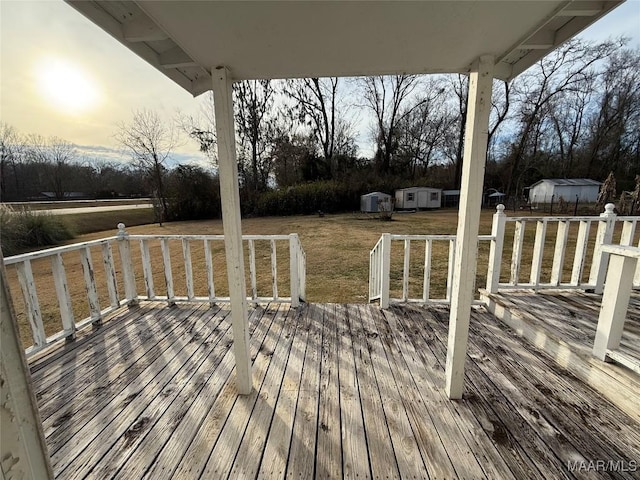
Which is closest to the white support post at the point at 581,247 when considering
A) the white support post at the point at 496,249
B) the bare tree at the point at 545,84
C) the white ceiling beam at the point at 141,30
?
the white support post at the point at 496,249

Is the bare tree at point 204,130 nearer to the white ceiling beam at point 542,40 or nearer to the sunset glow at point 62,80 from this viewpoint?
the sunset glow at point 62,80

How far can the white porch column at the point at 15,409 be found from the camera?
54 cm

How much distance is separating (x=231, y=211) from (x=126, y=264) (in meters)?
2.20

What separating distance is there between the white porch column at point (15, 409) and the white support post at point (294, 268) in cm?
238

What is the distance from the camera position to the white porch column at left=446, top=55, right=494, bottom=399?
1.54 m

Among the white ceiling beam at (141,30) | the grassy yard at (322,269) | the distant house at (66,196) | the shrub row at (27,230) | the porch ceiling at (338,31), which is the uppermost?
the white ceiling beam at (141,30)

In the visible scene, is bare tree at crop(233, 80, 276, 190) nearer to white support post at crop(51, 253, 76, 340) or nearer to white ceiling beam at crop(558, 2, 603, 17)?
white support post at crop(51, 253, 76, 340)

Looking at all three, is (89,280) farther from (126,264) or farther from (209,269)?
(209,269)

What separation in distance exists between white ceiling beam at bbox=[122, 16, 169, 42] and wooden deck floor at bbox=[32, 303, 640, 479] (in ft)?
6.91

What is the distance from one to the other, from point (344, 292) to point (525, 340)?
258 centimetres

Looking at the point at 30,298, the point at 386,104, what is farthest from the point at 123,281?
the point at 386,104

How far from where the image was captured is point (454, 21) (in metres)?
1.22

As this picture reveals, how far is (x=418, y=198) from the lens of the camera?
17797 mm

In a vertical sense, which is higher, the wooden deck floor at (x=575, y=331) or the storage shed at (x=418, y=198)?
the storage shed at (x=418, y=198)
